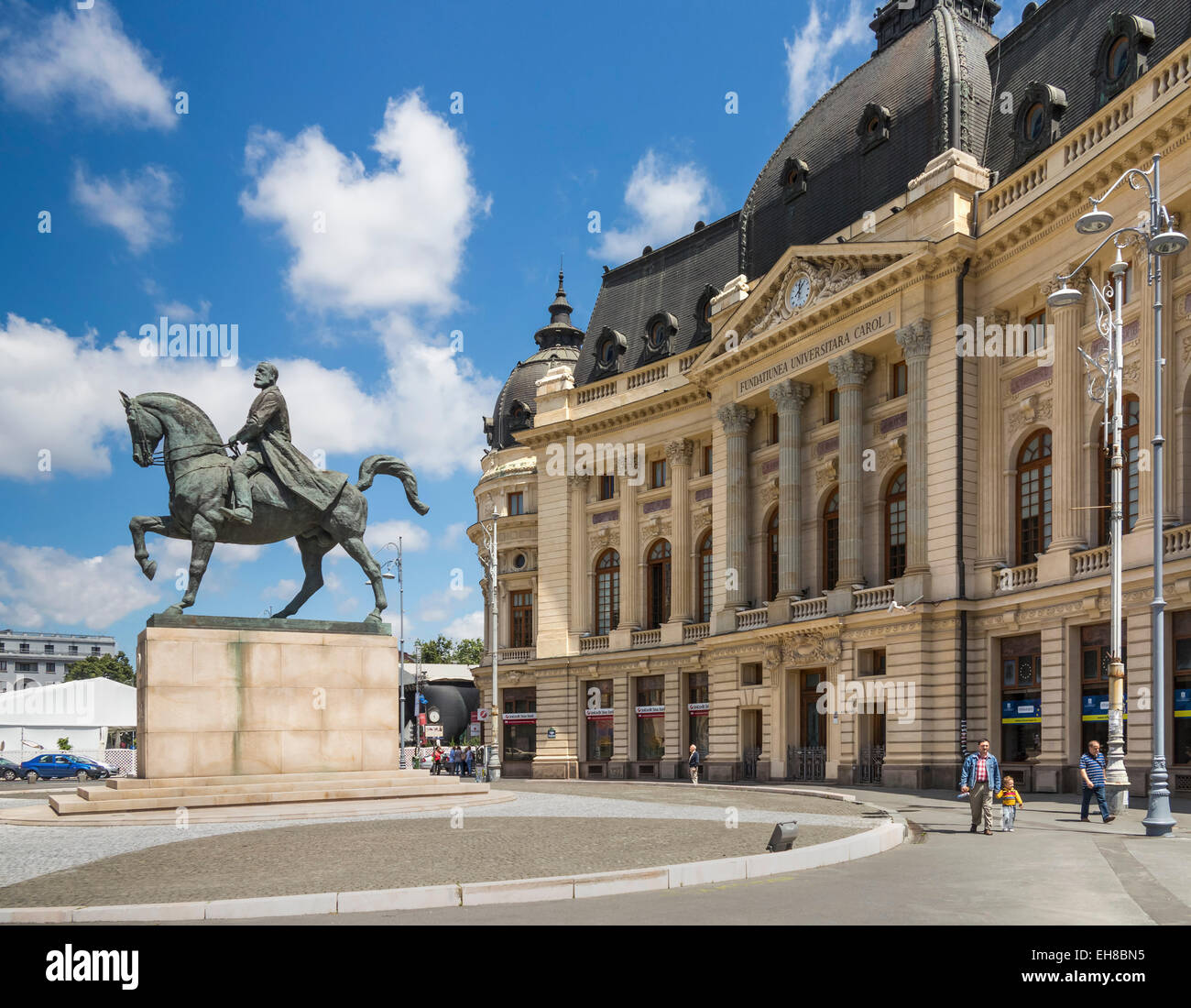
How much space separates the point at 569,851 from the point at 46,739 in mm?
71456

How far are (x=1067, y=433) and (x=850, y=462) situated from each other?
10.4 metres

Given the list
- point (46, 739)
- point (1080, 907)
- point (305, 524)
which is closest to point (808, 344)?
point (305, 524)

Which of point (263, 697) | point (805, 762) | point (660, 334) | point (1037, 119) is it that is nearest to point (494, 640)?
point (660, 334)

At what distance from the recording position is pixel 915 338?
142ft

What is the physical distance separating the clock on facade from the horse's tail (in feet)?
83.0

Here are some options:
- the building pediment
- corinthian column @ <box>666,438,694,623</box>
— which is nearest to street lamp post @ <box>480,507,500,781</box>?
corinthian column @ <box>666,438,694,623</box>

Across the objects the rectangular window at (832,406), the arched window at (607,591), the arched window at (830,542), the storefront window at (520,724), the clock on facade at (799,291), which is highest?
the clock on facade at (799,291)

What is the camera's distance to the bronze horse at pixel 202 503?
1005 inches

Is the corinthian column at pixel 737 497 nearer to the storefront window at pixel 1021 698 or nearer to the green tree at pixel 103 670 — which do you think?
the storefront window at pixel 1021 698

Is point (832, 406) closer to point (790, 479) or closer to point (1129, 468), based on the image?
point (790, 479)

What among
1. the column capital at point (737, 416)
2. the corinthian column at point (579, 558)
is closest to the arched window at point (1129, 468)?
the column capital at point (737, 416)

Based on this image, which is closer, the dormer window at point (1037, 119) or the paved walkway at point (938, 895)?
the paved walkway at point (938, 895)

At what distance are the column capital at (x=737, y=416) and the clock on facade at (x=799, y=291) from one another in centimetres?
572

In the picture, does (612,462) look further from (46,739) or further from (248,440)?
(46,739)
